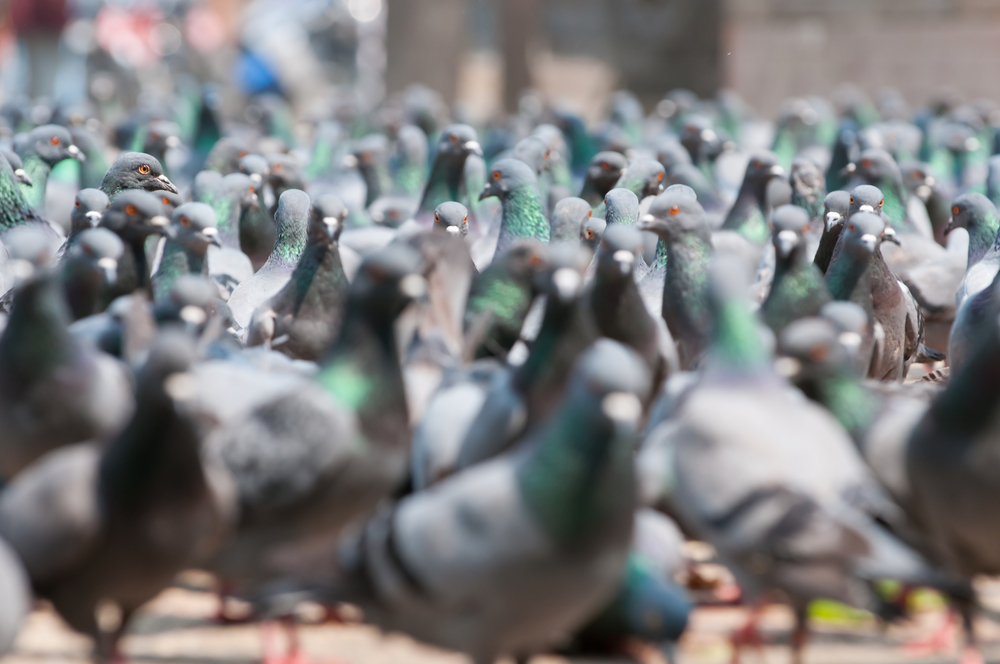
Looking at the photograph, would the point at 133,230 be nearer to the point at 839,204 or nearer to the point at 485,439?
the point at 485,439

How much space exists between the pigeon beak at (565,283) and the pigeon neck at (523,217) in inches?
147

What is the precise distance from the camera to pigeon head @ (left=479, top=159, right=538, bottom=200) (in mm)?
9633

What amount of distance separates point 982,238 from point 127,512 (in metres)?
6.73

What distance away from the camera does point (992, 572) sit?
542cm

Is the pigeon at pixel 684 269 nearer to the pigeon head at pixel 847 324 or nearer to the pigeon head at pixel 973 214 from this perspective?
the pigeon head at pixel 847 324

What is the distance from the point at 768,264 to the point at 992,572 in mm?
3897

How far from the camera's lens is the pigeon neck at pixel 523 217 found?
942 centimetres

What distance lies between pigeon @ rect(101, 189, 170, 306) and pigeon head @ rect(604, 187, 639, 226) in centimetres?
284

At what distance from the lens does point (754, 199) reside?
10.9m

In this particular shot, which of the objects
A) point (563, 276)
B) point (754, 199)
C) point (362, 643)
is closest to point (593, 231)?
point (754, 199)

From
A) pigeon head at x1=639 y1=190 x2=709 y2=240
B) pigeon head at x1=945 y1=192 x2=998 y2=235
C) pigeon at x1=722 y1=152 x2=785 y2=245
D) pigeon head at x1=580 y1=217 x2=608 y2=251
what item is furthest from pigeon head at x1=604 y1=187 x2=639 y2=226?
pigeon head at x1=945 y1=192 x2=998 y2=235

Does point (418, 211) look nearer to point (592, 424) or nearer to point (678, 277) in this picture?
point (678, 277)

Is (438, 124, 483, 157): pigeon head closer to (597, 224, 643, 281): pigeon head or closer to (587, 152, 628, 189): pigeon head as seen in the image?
(587, 152, 628, 189): pigeon head

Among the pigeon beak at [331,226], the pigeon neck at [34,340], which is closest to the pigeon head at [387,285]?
the pigeon neck at [34,340]
